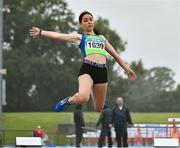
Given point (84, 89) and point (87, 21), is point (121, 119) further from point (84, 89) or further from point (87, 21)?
point (84, 89)

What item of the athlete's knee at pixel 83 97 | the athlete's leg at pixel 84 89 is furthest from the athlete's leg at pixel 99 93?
the athlete's knee at pixel 83 97

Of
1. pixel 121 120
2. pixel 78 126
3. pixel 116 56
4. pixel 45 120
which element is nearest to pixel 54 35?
pixel 116 56

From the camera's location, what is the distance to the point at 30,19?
142 feet

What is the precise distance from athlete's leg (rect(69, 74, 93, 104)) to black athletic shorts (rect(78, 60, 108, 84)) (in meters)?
0.09

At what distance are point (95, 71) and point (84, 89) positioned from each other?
38 cm

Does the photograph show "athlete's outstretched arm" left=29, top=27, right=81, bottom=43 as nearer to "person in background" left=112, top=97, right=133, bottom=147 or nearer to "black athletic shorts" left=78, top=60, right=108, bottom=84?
"black athletic shorts" left=78, top=60, right=108, bottom=84

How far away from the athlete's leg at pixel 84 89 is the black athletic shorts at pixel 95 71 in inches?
3.4

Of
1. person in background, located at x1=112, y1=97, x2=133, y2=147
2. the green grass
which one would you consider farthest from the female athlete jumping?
the green grass

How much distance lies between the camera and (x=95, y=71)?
29.9ft

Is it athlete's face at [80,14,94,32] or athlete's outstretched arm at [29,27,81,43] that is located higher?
athlete's face at [80,14,94,32]

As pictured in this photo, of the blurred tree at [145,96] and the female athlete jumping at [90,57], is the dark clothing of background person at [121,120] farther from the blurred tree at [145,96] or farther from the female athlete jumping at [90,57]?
the blurred tree at [145,96]

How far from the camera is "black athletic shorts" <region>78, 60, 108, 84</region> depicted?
358 inches

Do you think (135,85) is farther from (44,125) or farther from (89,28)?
(89,28)

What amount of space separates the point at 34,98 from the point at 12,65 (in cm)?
295
